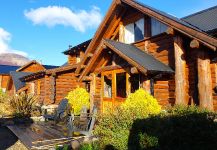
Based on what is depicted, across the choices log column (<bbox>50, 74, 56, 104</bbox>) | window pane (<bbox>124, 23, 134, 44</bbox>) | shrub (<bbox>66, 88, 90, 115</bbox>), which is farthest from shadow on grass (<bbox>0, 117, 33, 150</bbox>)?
window pane (<bbox>124, 23, 134, 44</bbox>)

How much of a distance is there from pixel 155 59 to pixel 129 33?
3.29m

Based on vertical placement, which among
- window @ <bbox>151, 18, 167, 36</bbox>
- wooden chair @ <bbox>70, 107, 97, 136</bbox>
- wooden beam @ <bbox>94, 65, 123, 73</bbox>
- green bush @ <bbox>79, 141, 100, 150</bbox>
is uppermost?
window @ <bbox>151, 18, 167, 36</bbox>

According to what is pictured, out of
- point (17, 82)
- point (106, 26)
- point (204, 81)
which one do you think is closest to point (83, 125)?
point (204, 81)

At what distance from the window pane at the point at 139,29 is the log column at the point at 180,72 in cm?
345

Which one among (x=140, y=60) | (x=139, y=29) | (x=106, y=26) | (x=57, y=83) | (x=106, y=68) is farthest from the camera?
(x=57, y=83)

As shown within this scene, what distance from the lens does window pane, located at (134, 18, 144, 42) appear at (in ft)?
44.8

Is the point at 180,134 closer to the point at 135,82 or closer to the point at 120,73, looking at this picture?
the point at 135,82

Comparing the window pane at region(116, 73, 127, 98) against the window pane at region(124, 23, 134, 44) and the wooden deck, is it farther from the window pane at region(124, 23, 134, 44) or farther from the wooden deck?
the wooden deck

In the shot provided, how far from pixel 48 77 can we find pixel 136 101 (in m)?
13.0

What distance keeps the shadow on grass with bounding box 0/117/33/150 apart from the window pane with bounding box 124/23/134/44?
23.0 ft

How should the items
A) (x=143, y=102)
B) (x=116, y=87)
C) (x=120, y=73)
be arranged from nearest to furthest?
(x=143, y=102)
(x=120, y=73)
(x=116, y=87)

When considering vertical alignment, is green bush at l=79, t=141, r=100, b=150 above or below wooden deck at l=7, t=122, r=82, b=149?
above

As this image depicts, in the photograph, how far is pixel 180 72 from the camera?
10.2m

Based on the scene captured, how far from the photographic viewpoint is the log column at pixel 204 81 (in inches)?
362
